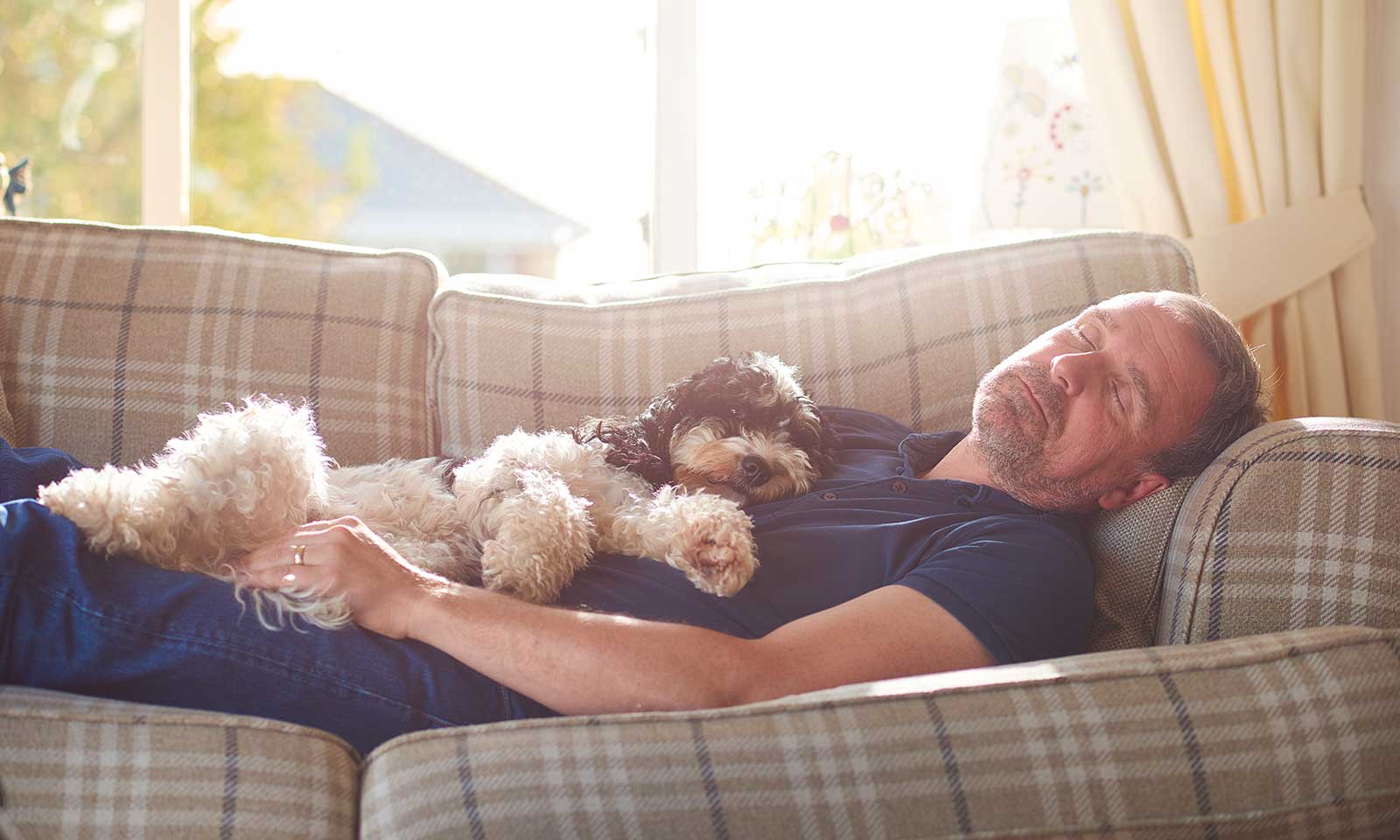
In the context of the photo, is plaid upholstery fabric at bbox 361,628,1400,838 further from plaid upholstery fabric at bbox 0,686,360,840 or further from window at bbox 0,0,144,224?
window at bbox 0,0,144,224

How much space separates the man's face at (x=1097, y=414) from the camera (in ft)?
6.40

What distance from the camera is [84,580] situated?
150 centimetres

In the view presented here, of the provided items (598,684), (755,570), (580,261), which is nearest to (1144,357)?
(755,570)

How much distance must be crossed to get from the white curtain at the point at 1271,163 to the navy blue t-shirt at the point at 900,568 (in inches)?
63.1

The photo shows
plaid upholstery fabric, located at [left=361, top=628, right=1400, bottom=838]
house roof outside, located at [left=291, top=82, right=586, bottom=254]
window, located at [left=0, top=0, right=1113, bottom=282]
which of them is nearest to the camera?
plaid upholstery fabric, located at [left=361, top=628, right=1400, bottom=838]

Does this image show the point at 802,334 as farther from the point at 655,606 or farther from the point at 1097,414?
the point at 655,606

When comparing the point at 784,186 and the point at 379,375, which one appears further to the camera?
the point at 784,186

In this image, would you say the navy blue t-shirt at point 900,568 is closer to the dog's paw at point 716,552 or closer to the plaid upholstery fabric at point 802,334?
the dog's paw at point 716,552

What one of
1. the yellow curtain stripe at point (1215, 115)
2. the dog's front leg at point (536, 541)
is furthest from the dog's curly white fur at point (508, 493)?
the yellow curtain stripe at point (1215, 115)

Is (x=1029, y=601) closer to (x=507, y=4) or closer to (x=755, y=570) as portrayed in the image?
(x=755, y=570)

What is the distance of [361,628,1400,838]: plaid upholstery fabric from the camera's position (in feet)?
4.21

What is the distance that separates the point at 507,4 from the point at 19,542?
9.82 feet

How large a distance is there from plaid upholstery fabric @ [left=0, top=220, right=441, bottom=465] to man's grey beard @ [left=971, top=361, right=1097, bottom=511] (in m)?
1.25

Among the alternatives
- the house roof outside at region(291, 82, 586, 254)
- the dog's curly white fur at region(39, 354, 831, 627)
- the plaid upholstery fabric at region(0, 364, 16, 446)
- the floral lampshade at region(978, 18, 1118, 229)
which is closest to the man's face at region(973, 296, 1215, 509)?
the dog's curly white fur at region(39, 354, 831, 627)
